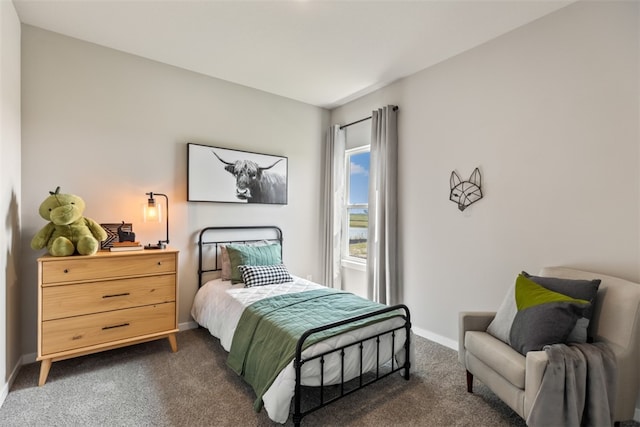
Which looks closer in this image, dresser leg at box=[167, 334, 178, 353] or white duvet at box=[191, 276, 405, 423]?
white duvet at box=[191, 276, 405, 423]

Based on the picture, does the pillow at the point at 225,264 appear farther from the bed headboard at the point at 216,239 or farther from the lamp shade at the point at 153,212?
the lamp shade at the point at 153,212

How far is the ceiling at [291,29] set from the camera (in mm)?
2309

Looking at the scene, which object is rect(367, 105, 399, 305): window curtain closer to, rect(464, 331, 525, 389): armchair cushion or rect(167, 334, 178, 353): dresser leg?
rect(464, 331, 525, 389): armchair cushion

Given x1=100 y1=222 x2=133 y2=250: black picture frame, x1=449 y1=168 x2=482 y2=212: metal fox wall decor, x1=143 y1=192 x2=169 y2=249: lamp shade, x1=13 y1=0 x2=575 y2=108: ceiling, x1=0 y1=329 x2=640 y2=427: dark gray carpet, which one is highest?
x1=13 y1=0 x2=575 y2=108: ceiling

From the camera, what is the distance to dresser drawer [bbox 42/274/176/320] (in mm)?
2276

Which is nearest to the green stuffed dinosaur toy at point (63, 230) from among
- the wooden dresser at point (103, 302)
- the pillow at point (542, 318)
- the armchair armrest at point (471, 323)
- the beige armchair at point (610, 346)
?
the wooden dresser at point (103, 302)

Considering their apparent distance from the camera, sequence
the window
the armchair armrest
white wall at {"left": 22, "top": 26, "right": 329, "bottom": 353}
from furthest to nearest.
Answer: the window, white wall at {"left": 22, "top": 26, "right": 329, "bottom": 353}, the armchair armrest

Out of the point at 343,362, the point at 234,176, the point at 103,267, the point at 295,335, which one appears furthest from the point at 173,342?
the point at 234,176

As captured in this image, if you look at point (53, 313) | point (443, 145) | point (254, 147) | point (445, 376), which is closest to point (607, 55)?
point (443, 145)

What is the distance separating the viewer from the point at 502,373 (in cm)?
184

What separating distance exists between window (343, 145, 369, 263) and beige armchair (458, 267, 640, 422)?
7.26 ft

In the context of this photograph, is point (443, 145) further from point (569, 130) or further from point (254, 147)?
point (254, 147)

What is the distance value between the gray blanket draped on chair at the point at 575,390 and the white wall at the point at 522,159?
783mm

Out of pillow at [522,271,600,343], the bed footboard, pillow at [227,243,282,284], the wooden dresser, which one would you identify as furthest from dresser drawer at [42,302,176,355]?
pillow at [522,271,600,343]
